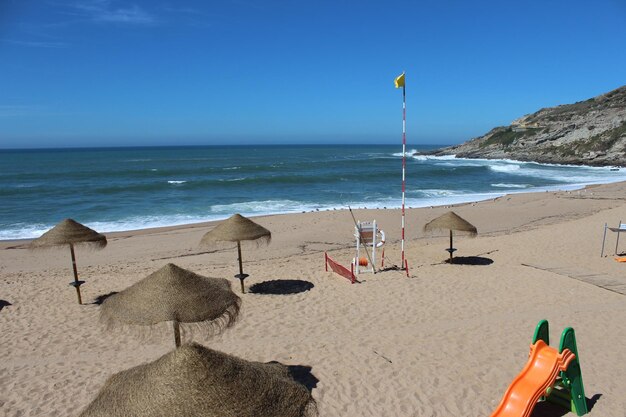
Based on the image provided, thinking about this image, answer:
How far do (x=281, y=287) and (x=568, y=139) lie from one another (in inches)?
2534

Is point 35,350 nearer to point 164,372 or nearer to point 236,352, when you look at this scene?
point 236,352

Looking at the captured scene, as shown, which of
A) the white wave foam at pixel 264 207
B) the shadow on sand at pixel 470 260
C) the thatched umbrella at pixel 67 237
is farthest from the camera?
the white wave foam at pixel 264 207

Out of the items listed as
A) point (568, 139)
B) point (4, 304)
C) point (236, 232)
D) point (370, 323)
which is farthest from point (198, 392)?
point (568, 139)

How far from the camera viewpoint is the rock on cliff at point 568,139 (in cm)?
5409

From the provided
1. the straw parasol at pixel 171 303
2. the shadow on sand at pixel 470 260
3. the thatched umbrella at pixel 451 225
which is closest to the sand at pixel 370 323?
the shadow on sand at pixel 470 260

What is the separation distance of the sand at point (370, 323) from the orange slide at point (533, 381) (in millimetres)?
514

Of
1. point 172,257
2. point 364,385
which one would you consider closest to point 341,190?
point 172,257

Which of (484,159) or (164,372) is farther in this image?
(484,159)

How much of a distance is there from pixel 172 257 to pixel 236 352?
8.56 metres

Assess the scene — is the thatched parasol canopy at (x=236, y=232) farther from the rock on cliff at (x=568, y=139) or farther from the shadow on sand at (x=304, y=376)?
the rock on cliff at (x=568, y=139)

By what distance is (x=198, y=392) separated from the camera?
342cm

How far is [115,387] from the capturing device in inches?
151

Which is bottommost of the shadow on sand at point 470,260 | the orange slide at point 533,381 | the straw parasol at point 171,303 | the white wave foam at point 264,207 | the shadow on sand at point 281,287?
the white wave foam at point 264,207

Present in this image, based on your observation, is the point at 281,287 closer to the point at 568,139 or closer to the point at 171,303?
the point at 171,303
